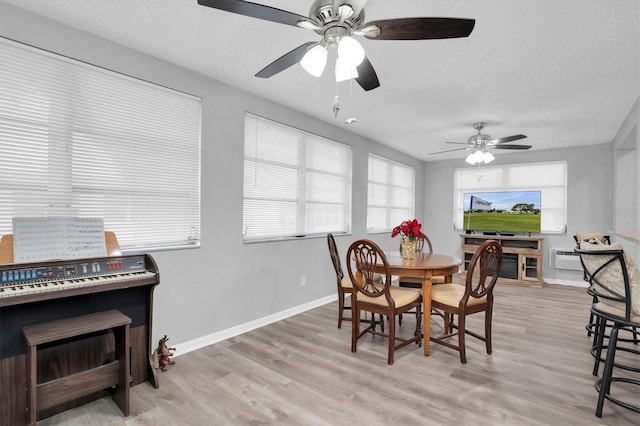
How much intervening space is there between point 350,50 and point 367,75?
1.81 feet

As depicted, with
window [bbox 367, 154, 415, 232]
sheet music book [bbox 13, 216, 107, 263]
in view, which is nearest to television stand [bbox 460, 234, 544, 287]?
window [bbox 367, 154, 415, 232]

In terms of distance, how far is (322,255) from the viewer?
14.7 feet

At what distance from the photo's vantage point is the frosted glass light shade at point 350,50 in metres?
1.62

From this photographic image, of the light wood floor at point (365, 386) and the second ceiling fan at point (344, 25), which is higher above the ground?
the second ceiling fan at point (344, 25)

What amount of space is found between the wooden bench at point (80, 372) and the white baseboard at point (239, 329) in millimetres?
771

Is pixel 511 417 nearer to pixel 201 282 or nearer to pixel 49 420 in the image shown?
pixel 201 282

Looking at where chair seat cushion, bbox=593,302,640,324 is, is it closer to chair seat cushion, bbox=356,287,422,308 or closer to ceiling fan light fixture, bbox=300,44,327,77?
chair seat cushion, bbox=356,287,422,308

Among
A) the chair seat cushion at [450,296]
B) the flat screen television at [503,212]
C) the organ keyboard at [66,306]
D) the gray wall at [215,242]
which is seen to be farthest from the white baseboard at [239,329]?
the flat screen television at [503,212]

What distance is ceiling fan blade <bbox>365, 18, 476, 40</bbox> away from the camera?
1.56 meters

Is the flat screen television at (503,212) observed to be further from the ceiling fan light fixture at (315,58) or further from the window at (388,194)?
the ceiling fan light fixture at (315,58)

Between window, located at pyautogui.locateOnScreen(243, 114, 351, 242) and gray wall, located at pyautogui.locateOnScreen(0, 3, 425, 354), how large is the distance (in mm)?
145

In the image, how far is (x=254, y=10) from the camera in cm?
158

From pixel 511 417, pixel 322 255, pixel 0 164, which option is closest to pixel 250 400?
pixel 511 417

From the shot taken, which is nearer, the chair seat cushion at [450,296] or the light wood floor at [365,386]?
the light wood floor at [365,386]
